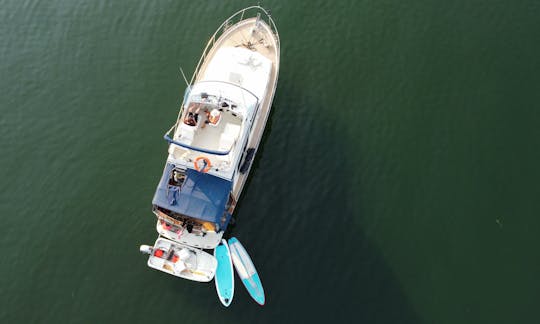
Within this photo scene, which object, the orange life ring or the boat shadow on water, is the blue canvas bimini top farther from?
the boat shadow on water

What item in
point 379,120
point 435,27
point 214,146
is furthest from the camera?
point 435,27

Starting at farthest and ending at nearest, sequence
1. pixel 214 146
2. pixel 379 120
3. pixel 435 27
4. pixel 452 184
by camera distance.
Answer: pixel 435 27 < pixel 379 120 < pixel 452 184 < pixel 214 146

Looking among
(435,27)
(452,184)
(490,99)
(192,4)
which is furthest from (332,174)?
(192,4)

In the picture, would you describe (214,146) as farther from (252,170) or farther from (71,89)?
(71,89)

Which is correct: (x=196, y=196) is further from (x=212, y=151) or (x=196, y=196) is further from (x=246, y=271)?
(x=246, y=271)

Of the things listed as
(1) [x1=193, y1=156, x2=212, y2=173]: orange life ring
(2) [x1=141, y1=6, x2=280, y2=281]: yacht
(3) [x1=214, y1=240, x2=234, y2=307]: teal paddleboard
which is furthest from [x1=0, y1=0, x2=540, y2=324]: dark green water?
(1) [x1=193, y1=156, x2=212, y2=173]: orange life ring

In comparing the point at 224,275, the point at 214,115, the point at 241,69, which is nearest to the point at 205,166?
the point at 214,115

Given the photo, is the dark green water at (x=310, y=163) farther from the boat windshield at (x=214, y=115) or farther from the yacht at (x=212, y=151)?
the boat windshield at (x=214, y=115)
